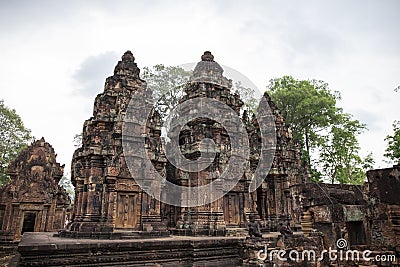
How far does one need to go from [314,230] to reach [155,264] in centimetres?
384

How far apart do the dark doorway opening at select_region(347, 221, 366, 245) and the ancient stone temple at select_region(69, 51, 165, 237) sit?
547cm

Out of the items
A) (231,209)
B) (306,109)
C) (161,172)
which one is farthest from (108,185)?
(306,109)

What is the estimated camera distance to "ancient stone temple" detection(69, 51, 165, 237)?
29.8 feet

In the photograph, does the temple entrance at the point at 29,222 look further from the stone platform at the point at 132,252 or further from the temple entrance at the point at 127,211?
the stone platform at the point at 132,252

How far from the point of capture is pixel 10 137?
72.7ft

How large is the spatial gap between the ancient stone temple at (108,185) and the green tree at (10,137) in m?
14.7

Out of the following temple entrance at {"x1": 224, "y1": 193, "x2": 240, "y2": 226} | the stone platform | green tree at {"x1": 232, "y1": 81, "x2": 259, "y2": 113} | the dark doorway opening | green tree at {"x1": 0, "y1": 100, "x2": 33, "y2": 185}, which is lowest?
the stone platform

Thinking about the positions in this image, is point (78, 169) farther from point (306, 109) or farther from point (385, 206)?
point (306, 109)

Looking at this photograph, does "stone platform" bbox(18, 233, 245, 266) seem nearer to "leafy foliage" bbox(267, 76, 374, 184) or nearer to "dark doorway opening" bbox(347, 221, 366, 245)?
"dark doorway opening" bbox(347, 221, 366, 245)

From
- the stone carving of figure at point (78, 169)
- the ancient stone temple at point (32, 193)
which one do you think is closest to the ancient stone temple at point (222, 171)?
the stone carving of figure at point (78, 169)

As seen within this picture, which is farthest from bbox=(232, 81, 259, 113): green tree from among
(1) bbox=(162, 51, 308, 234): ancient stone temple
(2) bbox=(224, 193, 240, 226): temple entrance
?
(2) bbox=(224, 193, 240, 226): temple entrance

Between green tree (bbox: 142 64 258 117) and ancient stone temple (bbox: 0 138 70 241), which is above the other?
green tree (bbox: 142 64 258 117)

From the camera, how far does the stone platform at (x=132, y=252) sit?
6.01 m

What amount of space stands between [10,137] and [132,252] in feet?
65.8
